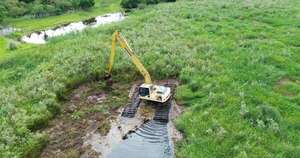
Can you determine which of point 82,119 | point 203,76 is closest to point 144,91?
point 82,119

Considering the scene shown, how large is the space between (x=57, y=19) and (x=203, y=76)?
Answer: 6340 centimetres

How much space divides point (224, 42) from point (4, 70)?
21.1 metres

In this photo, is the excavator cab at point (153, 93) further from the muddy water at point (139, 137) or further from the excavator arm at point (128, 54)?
the excavator arm at point (128, 54)

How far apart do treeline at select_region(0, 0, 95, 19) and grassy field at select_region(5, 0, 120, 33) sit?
192 cm

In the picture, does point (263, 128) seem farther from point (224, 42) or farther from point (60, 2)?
point (60, 2)

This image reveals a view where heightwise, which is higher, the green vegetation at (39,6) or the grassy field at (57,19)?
the green vegetation at (39,6)

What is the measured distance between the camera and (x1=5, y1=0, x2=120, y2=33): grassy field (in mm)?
79531

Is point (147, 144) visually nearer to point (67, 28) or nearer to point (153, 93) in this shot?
point (153, 93)

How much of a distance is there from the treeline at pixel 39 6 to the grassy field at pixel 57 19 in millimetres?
1918

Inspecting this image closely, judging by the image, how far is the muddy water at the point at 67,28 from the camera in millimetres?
66125

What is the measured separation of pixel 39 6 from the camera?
293 feet

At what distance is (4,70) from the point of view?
3703 cm

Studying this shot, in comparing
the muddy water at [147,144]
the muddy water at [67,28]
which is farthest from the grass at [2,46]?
the muddy water at [147,144]

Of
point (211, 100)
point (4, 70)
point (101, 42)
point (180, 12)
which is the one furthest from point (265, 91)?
point (180, 12)
